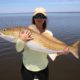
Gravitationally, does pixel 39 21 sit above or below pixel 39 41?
above

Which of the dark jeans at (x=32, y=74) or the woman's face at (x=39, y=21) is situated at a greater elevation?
the woman's face at (x=39, y=21)

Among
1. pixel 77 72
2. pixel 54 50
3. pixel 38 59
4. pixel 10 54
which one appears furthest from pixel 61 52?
pixel 10 54

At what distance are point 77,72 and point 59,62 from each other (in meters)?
1.85

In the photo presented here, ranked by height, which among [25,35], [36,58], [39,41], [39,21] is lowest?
[36,58]

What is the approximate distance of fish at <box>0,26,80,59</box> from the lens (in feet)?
17.8

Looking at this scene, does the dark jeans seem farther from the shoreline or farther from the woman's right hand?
the shoreline

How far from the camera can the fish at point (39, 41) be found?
544 centimetres

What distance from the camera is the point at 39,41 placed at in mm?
5543

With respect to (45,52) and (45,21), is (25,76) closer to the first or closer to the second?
(45,52)

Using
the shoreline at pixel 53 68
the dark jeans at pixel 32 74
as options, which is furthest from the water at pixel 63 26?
the shoreline at pixel 53 68

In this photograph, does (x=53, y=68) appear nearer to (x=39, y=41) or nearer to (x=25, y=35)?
(x=39, y=41)

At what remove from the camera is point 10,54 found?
1641 centimetres

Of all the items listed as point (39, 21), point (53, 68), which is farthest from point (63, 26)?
point (39, 21)

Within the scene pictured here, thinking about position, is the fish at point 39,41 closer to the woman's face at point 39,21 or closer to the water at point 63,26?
the woman's face at point 39,21
